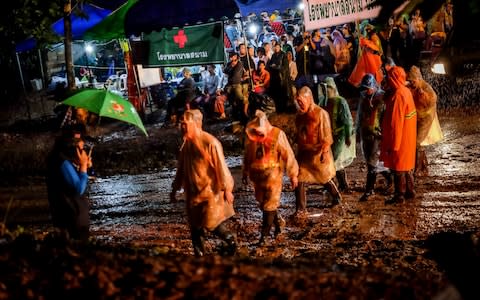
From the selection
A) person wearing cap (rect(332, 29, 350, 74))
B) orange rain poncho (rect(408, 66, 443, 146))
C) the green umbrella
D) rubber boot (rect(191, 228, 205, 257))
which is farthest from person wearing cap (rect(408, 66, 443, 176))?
person wearing cap (rect(332, 29, 350, 74))

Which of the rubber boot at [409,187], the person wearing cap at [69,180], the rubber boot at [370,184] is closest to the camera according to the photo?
the person wearing cap at [69,180]

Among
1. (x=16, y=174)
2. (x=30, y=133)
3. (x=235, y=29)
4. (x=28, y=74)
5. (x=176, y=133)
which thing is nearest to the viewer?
(x=16, y=174)

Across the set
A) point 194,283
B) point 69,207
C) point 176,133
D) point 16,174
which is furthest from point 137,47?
point 194,283

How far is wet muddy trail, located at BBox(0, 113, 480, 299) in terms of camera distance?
13.4 ft

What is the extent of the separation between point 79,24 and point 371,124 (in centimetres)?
1231

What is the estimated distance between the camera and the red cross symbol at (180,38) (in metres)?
15.7

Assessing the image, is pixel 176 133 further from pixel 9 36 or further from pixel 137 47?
pixel 9 36

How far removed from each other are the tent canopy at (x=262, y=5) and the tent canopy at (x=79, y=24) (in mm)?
6548

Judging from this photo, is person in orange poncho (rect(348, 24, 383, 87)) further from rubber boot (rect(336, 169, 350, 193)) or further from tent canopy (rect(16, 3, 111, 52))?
tent canopy (rect(16, 3, 111, 52))

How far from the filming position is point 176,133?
1633cm

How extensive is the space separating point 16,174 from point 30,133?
6.09 meters

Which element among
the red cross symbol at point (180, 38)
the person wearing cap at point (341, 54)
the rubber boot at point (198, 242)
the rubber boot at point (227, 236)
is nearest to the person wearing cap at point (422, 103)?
the rubber boot at point (227, 236)

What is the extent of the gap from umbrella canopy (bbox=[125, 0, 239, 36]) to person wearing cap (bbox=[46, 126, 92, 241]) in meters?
7.81

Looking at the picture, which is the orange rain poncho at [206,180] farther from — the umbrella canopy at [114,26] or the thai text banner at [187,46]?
the umbrella canopy at [114,26]
